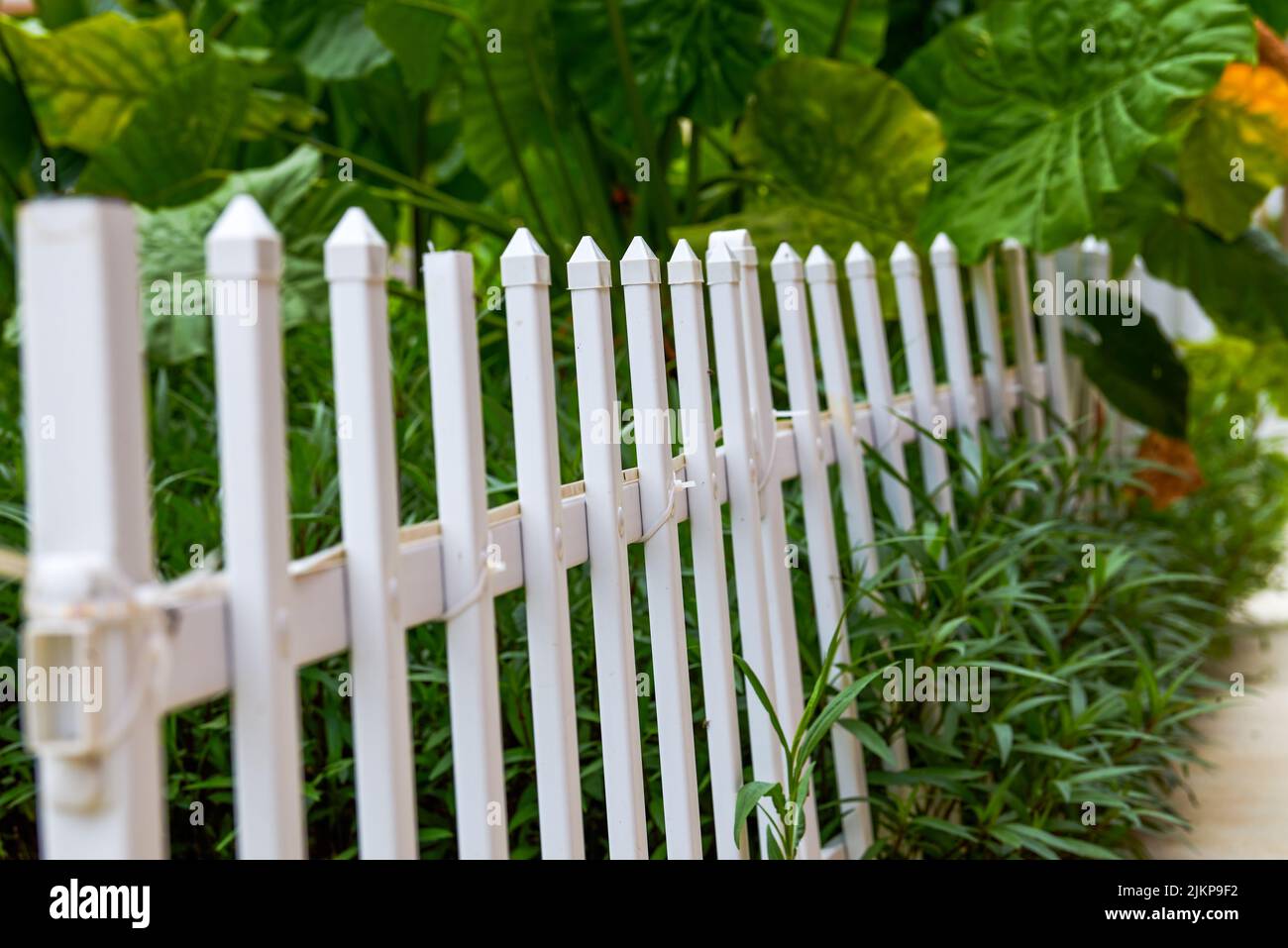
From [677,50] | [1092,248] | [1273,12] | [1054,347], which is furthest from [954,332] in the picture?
[1092,248]

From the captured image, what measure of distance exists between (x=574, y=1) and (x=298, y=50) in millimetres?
709

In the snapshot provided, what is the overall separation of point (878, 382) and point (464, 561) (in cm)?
113

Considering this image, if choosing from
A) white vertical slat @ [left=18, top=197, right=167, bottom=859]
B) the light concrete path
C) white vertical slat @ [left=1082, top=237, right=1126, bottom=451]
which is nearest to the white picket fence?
white vertical slat @ [left=18, top=197, right=167, bottom=859]

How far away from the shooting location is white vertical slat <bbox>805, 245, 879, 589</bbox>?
1902 millimetres

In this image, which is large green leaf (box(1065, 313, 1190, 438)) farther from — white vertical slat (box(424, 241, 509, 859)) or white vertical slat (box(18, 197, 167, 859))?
white vertical slat (box(18, 197, 167, 859))

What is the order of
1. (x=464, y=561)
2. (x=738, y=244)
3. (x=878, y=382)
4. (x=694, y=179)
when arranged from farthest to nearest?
(x=694, y=179) → (x=878, y=382) → (x=738, y=244) → (x=464, y=561)

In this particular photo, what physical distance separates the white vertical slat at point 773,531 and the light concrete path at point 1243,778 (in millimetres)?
592

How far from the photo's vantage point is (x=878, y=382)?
2059 millimetres

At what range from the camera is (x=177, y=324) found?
2225 millimetres

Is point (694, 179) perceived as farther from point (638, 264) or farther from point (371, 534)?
point (371, 534)

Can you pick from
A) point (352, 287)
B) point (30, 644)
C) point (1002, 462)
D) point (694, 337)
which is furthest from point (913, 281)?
point (30, 644)

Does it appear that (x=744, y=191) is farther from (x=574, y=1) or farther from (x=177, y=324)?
(x=177, y=324)

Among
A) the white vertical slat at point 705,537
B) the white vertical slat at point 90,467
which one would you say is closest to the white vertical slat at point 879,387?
the white vertical slat at point 705,537
